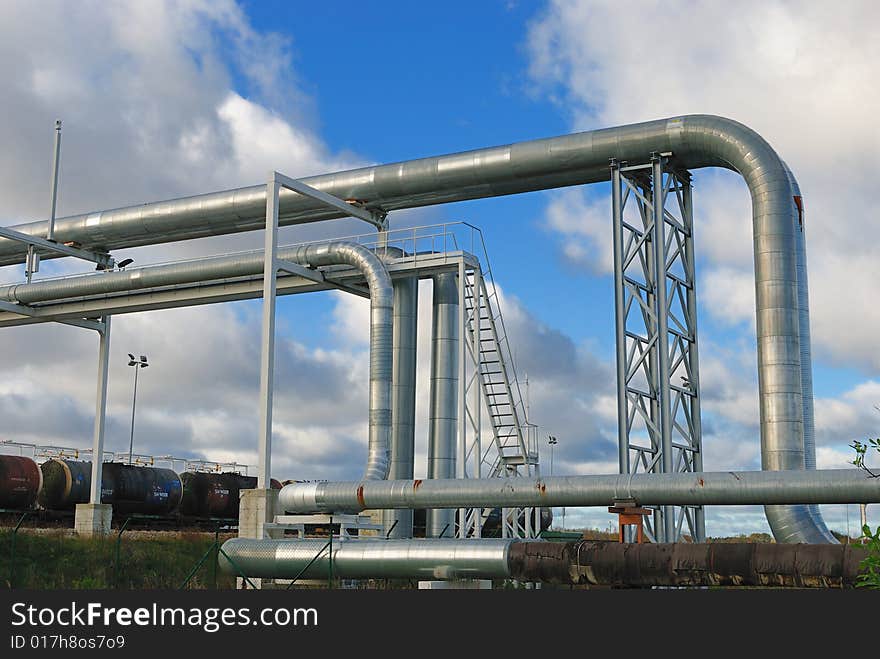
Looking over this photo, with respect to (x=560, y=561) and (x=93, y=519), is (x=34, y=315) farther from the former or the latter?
(x=560, y=561)

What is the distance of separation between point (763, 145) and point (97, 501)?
2496 cm

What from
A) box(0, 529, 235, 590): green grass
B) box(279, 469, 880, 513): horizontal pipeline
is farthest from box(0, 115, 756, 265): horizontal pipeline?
box(0, 529, 235, 590): green grass

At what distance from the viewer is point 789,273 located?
70.4 ft

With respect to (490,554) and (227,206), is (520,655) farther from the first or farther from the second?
(227,206)

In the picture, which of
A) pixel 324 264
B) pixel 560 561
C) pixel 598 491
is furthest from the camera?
pixel 324 264

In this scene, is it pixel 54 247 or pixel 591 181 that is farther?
pixel 54 247

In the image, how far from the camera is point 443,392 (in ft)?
95.2

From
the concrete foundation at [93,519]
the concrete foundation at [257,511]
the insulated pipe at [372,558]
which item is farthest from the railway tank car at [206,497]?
the insulated pipe at [372,558]

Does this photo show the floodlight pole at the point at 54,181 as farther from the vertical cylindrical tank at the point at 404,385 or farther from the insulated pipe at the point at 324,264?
the vertical cylindrical tank at the point at 404,385

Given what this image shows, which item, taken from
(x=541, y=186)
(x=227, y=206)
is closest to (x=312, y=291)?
(x=227, y=206)

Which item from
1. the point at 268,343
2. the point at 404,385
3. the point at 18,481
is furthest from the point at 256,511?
the point at 18,481

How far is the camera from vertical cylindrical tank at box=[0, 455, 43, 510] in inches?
1431

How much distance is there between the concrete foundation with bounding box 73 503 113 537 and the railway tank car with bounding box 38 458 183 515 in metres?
3.57

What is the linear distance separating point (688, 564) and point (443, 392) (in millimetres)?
13417
